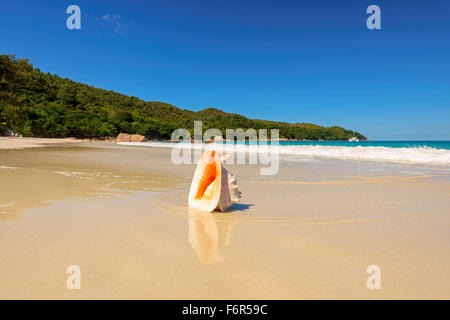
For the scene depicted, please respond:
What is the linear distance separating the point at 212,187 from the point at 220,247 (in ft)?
5.15

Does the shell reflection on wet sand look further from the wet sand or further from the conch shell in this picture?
the conch shell

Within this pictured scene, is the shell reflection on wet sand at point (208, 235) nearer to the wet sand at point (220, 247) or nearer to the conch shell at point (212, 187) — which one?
the wet sand at point (220, 247)

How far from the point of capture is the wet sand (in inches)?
64.2

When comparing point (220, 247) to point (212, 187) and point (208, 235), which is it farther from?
point (212, 187)

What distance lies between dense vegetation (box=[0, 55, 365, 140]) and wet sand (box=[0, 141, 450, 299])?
2889 centimetres

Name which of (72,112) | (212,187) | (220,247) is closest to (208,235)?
(220,247)

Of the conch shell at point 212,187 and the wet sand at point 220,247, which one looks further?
the conch shell at point 212,187

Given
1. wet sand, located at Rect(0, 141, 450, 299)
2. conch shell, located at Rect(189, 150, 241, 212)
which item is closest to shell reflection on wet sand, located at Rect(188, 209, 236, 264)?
wet sand, located at Rect(0, 141, 450, 299)

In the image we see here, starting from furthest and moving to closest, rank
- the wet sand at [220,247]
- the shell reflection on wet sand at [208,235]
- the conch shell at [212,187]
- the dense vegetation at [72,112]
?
the dense vegetation at [72,112] → the conch shell at [212,187] → the shell reflection on wet sand at [208,235] → the wet sand at [220,247]

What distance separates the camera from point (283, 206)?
3988mm

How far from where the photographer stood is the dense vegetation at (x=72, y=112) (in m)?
27.0

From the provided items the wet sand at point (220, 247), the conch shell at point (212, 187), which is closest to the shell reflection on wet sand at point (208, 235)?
the wet sand at point (220, 247)

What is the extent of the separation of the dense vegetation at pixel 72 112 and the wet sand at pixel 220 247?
2889cm

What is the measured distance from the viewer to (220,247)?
7.58ft
